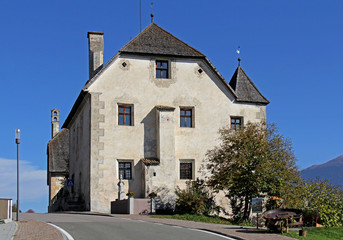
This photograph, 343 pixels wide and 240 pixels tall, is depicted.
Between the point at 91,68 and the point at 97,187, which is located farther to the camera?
the point at 91,68

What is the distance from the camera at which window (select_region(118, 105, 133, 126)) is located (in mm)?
34750

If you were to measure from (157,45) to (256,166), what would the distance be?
11.3 metres

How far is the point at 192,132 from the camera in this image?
118 ft

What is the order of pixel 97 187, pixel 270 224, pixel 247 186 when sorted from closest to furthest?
pixel 270 224 → pixel 247 186 → pixel 97 187

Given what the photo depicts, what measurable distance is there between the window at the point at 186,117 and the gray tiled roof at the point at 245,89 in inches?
145

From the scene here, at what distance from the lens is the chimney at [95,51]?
37781 millimetres

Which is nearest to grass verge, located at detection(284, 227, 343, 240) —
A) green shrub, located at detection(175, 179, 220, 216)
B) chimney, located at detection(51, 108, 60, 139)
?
green shrub, located at detection(175, 179, 220, 216)

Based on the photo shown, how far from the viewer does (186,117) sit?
36281 millimetres

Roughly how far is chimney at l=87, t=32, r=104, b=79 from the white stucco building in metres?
0.07

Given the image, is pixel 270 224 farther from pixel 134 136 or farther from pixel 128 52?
pixel 128 52

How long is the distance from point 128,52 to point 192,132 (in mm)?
6749

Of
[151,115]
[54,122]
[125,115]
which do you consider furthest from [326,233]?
[54,122]

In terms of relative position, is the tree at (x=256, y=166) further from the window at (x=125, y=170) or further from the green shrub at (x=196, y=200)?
the window at (x=125, y=170)

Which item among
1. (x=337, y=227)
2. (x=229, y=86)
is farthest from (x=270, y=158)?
(x=229, y=86)
